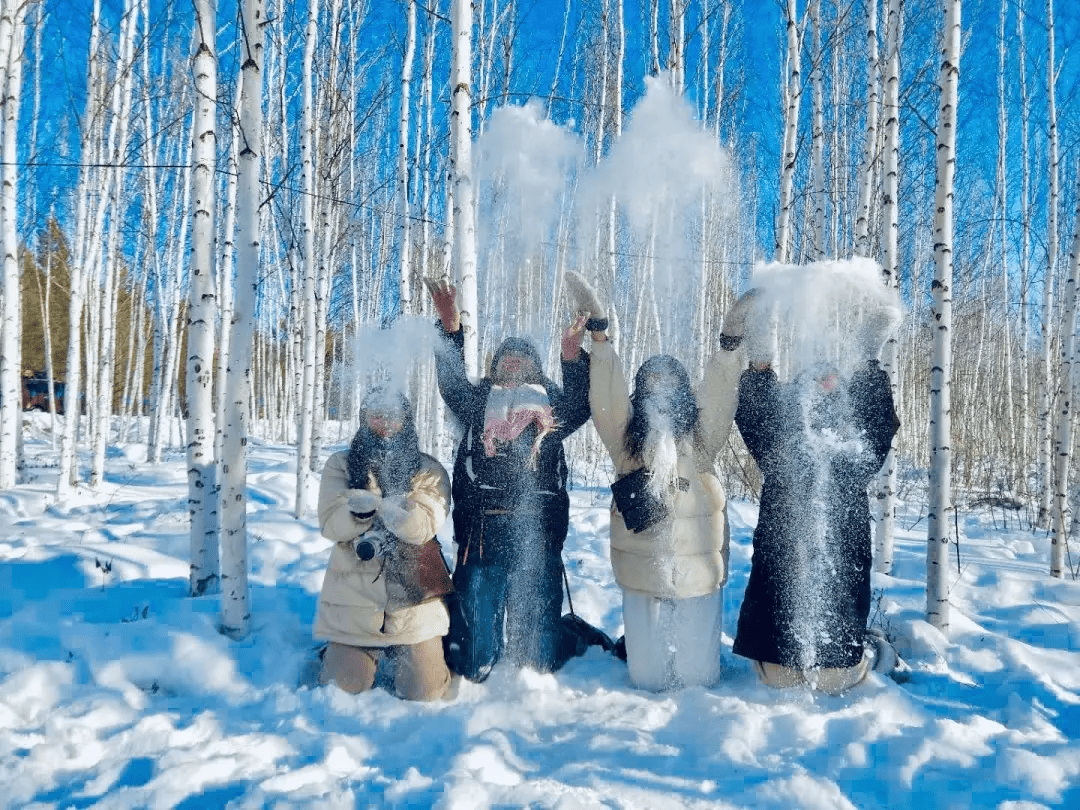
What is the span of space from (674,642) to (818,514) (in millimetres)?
814

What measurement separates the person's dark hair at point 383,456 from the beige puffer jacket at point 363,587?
0.04 m

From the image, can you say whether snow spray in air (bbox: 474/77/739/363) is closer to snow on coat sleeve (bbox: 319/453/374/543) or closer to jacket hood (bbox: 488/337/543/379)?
jacket hood (bbox: 488/337/543/379)

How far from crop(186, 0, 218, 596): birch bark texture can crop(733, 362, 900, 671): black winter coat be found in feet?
9.64

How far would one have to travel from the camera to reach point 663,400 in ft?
9.41

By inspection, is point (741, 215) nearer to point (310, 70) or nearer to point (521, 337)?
point (310, 70)

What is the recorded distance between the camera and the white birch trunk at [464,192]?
4.09 m

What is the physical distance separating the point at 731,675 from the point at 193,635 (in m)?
2.49

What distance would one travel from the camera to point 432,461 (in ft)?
9.89

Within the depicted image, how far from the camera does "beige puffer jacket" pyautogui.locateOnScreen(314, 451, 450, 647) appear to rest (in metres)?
2.77

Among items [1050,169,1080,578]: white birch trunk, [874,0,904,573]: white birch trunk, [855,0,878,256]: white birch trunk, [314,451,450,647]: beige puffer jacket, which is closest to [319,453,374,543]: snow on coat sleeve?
[314,451,450,647]: beige puffer jacket

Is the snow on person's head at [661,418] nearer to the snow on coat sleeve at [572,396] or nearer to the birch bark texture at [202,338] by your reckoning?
the snow on coat sleeve at [572,396]

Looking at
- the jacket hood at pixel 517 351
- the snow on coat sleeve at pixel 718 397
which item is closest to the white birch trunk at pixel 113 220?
the jacket hood at pixel 517 351

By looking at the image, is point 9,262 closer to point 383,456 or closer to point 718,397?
point 383,456

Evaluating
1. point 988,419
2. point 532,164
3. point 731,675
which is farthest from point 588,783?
point 988,419
